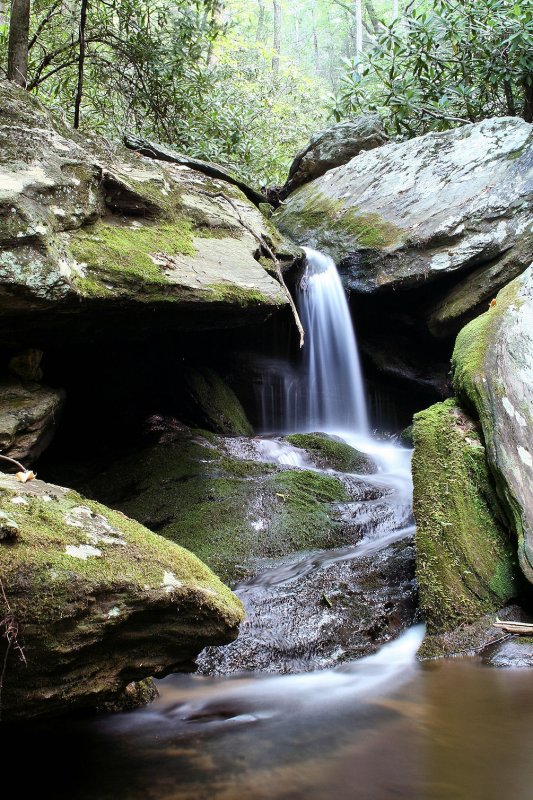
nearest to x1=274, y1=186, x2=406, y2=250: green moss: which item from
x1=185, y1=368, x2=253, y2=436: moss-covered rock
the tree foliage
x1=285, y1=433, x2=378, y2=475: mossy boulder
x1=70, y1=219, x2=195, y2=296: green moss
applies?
the tree foliage

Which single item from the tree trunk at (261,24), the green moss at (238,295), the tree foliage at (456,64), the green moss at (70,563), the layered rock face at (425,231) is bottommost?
the green moss at (70,563)

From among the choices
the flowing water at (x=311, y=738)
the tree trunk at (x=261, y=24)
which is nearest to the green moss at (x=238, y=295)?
the flowing water at (x=311, y=738)

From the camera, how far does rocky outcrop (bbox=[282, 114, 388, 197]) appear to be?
10.6m

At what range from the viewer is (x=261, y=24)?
99.7 feet

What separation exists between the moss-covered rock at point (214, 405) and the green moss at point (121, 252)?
2542 mm

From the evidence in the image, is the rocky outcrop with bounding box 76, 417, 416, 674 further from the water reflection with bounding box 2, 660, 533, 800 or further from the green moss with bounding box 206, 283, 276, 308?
the green moss with bounding box 206, 283, 276, 308

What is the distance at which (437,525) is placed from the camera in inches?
155

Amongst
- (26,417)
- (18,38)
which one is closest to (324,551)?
(26,417)

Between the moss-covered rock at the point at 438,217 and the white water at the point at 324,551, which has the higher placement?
the moss-covered rock at the point at 438,217

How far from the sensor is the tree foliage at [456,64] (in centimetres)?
929

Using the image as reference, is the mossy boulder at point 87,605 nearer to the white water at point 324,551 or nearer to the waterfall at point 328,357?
the white water at point 324,551

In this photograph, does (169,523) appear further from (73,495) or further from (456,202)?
(456,202)

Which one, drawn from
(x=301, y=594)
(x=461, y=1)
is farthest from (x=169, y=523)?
(x=461, y=1)

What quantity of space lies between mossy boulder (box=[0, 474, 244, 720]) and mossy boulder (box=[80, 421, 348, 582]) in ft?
6.60
